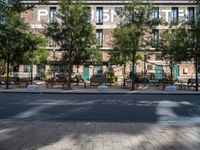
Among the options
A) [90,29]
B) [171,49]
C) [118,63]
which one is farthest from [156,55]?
[90,29]

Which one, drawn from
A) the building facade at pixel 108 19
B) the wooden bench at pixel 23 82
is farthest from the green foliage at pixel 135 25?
the building facade at pixel 108 19

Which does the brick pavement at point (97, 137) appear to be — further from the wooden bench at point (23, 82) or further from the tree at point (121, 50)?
the wooden bench at point (23, 82)

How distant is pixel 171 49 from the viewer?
33344 mm

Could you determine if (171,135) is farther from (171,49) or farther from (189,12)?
(189,12)

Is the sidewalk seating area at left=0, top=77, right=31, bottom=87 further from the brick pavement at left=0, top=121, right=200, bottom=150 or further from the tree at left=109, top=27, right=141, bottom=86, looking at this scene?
the brick pavement at left=0, top=121, right=200, bottom=150

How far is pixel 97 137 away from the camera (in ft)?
29.3

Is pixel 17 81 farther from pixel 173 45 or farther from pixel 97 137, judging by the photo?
pixel 97 137

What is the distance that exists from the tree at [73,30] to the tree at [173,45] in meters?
7.11

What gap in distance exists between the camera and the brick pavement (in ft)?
25.7

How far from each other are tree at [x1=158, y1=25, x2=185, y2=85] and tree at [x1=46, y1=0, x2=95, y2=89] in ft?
23.3

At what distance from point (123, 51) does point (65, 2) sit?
6.46 m

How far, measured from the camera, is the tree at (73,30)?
31.7 metres

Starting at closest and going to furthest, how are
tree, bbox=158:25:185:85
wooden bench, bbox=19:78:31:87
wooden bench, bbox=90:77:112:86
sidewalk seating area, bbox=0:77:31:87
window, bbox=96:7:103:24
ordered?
Answer: tree, bbox=158:25:185:85, wooden bench, bbox=19:78:31:87, sidewalk seating area, bbox=0:77:31:87, wooden bench, bbox=90:77:112:86, window, bbox=96:7:103:24

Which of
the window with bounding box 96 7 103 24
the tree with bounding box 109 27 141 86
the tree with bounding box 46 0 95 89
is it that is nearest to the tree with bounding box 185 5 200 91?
the tree with bounding box 109 27 141 86
